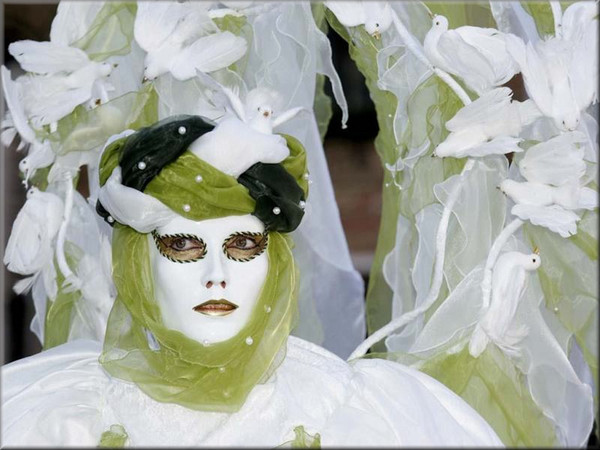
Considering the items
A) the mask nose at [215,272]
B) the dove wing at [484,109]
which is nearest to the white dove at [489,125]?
the dove wing at [484,109]

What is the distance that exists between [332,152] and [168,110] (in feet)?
8.02

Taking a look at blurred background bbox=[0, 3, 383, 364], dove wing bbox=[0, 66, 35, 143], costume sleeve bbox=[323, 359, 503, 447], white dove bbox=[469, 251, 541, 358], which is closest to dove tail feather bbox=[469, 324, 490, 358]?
white dove bbox=[469, 251, 541, 358]

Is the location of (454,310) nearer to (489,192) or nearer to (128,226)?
(489,192)

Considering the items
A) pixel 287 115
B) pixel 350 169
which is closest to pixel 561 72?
pixel 287 115

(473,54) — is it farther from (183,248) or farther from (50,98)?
(50,98)

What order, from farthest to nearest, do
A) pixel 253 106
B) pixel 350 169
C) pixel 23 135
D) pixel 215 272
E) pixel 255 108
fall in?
pixel 350 169 → pixel 23 135 → pixel 253 106 → pixel 255 108 → pixel 215 272

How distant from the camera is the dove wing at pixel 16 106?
7.12 feet

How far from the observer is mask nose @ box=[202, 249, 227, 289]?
1.80m

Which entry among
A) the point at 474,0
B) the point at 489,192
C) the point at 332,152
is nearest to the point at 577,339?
the point at 489,192

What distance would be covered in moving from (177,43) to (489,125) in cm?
55

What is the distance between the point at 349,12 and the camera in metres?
2.14

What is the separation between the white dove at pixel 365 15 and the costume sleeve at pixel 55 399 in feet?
2.31

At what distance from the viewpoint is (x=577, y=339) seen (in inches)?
82.1

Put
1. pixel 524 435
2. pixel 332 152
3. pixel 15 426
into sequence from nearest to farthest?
pixel 15 426
pixel 524 435
pixel 332 152
